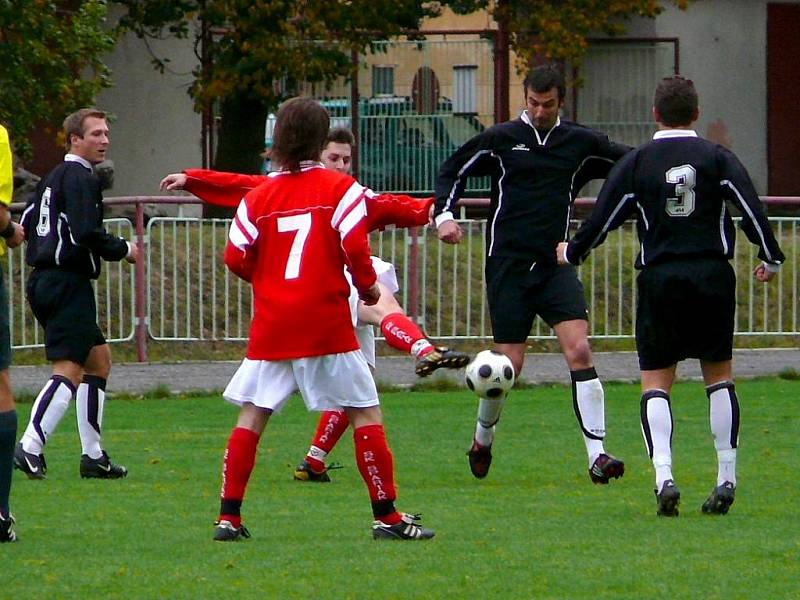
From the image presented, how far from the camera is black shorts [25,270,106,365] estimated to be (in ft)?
32.9

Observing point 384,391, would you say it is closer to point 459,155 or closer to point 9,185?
point 459,155

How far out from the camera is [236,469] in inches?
301

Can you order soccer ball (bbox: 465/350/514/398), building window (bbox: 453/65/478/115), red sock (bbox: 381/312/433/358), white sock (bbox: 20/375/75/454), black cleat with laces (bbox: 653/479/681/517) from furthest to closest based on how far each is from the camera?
building window (bbox: 453/65/478/115) → white sock (bbox: 20/375/75/454) → red sock (bbox: 381/312/433/358) → soccer ball (bbox: 465/350/514/398) → black cleat with laces (bbox: 653/479/681/517)

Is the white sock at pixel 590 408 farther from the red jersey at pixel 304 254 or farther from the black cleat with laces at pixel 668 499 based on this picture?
the red jersey at pixel 304 254

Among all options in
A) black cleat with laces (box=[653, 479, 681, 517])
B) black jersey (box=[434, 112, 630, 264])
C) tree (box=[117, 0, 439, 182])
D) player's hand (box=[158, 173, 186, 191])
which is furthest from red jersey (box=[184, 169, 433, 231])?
tree (box=[117, 0, 439, 182])

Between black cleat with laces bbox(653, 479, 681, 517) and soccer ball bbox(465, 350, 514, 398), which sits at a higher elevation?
soccer ball bbox(465, 350, 514, 398)

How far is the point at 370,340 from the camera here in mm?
10359

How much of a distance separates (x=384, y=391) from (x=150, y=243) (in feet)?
9.48

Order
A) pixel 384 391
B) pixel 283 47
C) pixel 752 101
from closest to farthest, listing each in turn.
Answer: pixel 384 391
pixel 283 47
pixel 752 101

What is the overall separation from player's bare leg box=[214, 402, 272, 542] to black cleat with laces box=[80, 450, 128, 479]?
256 centimetres

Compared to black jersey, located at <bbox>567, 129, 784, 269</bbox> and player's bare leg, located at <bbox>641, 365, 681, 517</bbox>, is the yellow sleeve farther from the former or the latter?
player's bare leg, located at <bbox>641, 365, 681, 517</bbox>

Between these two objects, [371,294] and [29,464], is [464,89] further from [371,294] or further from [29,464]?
[371,294]

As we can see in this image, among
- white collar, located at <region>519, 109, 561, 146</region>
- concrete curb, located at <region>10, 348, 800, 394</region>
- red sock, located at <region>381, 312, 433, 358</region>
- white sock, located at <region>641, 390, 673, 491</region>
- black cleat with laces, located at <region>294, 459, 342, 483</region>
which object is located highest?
white collar, located at <region>519, 109, 561, 146</region>

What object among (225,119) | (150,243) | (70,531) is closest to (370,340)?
(70,531)
